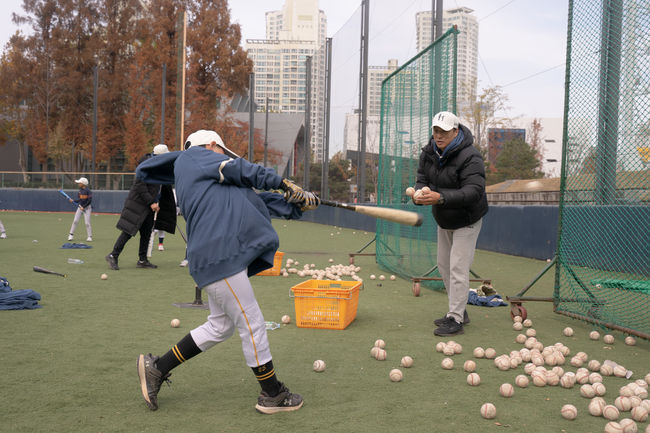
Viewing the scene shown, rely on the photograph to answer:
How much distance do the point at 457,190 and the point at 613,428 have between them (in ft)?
9.62

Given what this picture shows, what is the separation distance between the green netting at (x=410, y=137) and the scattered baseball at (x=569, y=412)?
5.36 meters

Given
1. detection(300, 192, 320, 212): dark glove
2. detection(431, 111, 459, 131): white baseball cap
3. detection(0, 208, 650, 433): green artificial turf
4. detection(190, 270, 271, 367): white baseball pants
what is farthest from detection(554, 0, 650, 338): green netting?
detection(190, 270, 271, 367): white baseball pants

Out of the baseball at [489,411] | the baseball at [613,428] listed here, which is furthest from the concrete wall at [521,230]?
the baseball at [613,428]

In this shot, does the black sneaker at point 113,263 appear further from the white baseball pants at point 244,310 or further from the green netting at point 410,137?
the white baseball pants at point 244,310

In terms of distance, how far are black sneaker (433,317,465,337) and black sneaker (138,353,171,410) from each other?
3.05m

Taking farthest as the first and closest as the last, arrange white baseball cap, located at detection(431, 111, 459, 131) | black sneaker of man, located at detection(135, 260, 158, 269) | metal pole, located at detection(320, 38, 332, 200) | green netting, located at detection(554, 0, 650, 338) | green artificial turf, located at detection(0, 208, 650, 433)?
metal pole, located at detection(320, 38, 332, 200) < black sneaker of man, located at detection(135, 260, 158, 269) < green netting, located at detection(554, 0, 650, 338) < white baseball cap, located at detection(431, 111, 459, 131) < green artificial turf, located at detection(0, 208, 650, 433)

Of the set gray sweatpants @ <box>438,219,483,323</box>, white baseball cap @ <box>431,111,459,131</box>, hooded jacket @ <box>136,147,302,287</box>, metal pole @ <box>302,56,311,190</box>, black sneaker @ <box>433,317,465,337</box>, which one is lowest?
black sneaker @ <box>433,317,465,337</box>

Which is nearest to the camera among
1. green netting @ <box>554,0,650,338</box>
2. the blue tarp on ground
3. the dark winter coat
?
the dark winter coat

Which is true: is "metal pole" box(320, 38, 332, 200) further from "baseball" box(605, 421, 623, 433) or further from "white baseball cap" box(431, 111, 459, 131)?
"baseball" box(605, 421, 623, 433)

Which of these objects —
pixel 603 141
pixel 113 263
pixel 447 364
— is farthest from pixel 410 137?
pixel 447 364

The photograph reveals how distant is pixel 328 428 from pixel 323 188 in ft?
87.2

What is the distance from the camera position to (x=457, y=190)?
592 cm

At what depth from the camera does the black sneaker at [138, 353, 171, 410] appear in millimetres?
3848

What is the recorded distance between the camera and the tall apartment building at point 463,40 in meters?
15.5
